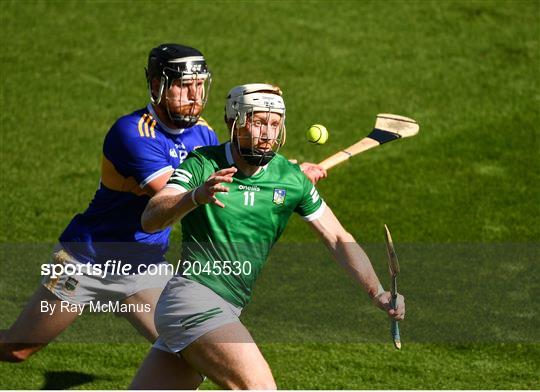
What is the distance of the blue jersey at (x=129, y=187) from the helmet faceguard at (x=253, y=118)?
47.1 inches

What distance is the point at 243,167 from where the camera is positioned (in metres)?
8.20

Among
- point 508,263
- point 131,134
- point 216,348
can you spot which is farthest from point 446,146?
point 216,348

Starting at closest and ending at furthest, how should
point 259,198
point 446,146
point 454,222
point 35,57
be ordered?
point 259,198 → point 454,222 → point 446,146 → point 35,57

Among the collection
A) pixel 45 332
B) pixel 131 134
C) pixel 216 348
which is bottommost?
pixel 45 332

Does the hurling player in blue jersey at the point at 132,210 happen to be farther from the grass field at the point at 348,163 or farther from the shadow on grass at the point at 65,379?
the grass field at the point at 348,163

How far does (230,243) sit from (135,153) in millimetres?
1463

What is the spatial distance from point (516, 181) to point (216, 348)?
828 centimetres

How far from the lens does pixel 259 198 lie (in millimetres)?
8188

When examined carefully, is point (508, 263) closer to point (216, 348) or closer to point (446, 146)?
point (446, 146)

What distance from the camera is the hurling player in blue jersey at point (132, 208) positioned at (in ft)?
30.3

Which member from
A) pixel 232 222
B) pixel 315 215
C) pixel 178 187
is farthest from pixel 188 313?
pixel 315 215

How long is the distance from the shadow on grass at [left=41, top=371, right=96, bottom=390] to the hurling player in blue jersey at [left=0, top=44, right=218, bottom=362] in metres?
1.12

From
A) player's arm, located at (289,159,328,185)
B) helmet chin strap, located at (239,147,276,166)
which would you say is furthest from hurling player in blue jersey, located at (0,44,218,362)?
helmet chin strap, located at (239,147,276,166)

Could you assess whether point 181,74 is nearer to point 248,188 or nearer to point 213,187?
point 248,188
